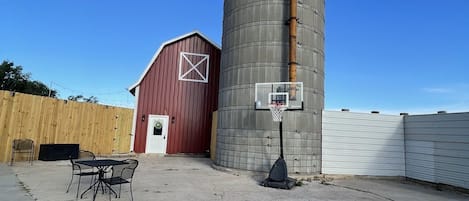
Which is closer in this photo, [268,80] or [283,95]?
[283,95]

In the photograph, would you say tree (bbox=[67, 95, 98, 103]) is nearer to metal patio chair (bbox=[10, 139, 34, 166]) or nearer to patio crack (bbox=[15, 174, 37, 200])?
metal patio chair (bbox=[10, 139, 34, 166])

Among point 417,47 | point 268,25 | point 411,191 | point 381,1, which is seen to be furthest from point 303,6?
point 417,47

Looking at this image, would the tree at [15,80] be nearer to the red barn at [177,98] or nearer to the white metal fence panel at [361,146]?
the red barn at [177,98]

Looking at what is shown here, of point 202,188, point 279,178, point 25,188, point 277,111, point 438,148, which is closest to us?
point 25,188

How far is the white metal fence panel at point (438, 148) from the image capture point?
6.95 metres

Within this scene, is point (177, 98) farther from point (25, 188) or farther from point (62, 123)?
point (25, 188)

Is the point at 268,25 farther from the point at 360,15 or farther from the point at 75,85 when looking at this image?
the point at 75,85

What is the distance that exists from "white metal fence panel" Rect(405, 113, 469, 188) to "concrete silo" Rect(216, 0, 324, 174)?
283 cm

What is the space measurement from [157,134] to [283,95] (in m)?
7.28

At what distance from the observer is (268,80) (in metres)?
8.48

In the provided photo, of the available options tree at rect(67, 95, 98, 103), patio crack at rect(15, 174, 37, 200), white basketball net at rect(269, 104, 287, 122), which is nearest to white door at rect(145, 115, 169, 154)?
white basketball net at rect(269, 104, 287, 122)

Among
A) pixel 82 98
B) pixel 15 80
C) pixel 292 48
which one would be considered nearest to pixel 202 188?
pixel 292 48

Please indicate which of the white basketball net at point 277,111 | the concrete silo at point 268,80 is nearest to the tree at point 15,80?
the concrete silo at point 268,80

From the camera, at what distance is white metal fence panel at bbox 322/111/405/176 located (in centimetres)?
851
